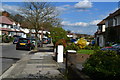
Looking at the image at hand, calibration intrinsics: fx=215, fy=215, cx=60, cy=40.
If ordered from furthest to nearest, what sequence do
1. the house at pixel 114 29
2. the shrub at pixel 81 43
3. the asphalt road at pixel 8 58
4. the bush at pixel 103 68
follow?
the house at pixel 114 29 < the shrub at pixel 81 43 < the asphalt road at pixel 8 58 < the bush at pixel 103 68

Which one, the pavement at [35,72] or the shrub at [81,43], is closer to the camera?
the pavement at [35,72]

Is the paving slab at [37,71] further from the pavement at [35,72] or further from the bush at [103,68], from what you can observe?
the bush at [103,68]

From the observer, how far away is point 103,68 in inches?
188

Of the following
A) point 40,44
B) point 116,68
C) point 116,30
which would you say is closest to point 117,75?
point 116,68

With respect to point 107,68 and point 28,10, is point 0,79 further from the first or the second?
point 28,10

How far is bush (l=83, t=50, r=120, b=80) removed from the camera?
14.7 feet

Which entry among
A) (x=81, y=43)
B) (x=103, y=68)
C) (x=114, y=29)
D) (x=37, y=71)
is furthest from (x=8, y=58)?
(x=114, y=29)

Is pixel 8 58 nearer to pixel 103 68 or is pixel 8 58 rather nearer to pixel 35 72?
pixel 35 72

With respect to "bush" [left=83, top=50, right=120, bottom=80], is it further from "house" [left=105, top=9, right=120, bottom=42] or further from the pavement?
"house" [left=105, top=9, right=120, bottom=42]

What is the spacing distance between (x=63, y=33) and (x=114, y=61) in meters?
19.5

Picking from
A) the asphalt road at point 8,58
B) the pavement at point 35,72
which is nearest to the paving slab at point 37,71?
→ the pavement at point 35,72

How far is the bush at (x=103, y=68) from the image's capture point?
4.48 m

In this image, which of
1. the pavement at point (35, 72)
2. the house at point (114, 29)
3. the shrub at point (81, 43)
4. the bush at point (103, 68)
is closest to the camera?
the bush at point (103, 68)

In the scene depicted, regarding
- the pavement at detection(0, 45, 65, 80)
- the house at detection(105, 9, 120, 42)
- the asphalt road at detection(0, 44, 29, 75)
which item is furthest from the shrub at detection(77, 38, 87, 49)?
the house at detection(105, 9, 120, 42)
